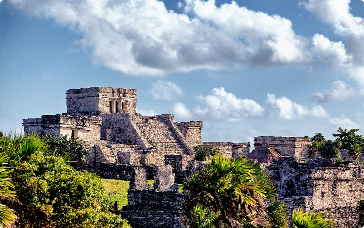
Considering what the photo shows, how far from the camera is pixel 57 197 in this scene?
1300 cm

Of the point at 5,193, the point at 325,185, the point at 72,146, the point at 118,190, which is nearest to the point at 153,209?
the point at 5,193

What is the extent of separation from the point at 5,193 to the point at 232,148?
3525 cm

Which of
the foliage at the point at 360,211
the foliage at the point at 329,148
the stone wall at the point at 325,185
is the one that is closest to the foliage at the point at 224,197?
the stone wall at the point at 325,185

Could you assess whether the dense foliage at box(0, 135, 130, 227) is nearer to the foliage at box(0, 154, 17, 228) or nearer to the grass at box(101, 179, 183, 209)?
the foliage at box(0, 154, 17, 228)

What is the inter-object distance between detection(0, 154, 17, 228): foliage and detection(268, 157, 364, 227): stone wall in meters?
10.4

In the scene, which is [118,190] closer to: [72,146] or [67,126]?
[72,146]

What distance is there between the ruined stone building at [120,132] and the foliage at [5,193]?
1496 centimetres

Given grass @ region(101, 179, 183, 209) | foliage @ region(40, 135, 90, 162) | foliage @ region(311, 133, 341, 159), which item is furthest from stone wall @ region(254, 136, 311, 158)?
grass @ region(101, 179, 183, 209)

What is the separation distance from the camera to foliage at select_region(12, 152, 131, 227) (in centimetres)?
1266

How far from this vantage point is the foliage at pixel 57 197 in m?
12.7

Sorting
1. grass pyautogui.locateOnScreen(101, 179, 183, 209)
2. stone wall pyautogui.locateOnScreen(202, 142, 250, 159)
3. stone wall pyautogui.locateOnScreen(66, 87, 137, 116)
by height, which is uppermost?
stone wall pyautogui.locateOnScreen(66, 87, 137, 116)

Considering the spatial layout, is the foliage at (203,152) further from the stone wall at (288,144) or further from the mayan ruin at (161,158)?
the stone wall at (288,144)

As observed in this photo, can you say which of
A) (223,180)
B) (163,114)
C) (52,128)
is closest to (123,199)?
(223,180)

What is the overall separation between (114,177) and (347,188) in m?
12.4
